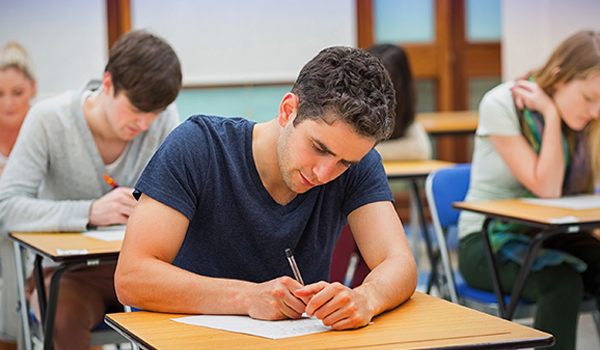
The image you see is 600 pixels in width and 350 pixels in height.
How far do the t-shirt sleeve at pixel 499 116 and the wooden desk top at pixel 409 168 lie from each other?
0.75 metres

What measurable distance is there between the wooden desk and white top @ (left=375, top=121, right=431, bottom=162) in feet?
6.69

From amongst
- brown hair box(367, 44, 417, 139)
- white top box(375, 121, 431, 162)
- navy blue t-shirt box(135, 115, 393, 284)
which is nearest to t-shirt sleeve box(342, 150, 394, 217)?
navy blue t-shirt box(135, 115, 393, 284)

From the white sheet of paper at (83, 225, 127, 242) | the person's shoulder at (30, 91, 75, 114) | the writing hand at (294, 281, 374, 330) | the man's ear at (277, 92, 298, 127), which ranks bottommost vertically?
the white sheet of paper at (83, 225, 127, 242)

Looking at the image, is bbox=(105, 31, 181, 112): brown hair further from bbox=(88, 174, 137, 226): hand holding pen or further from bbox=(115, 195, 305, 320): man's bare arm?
bbox=(115, 195, 305, 320): man's bare arm

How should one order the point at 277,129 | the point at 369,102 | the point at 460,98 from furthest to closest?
the point at 460,98, the point at 277,129, the point at 369,102

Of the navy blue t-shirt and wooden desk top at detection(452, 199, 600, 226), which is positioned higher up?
the navy blue t-shirt

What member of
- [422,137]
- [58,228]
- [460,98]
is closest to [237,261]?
[58,228]

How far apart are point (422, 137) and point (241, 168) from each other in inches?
96.1

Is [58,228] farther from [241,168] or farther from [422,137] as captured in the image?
[422,137]

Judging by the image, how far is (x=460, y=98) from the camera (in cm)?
609

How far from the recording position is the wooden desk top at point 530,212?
1980 mm

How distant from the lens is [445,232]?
8.32ft

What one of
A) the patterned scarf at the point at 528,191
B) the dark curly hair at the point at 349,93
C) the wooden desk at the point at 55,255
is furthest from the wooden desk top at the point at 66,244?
the patterned scarf at the point at 528,191

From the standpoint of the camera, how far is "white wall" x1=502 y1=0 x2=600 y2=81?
5.68 metres
